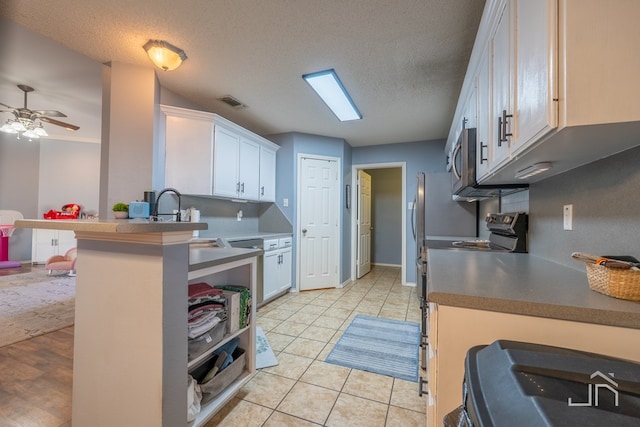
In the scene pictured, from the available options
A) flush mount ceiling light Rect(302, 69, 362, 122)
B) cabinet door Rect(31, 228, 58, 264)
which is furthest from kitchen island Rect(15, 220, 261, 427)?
cabinet door Rect(31, 228, 58, 264)

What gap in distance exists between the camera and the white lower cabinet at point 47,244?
201 inches

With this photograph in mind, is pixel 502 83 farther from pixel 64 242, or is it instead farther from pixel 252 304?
pixel 64 242

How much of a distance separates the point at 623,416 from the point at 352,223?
4221 millimetres

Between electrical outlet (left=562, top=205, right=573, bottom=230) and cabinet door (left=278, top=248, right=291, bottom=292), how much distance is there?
2.90 metres

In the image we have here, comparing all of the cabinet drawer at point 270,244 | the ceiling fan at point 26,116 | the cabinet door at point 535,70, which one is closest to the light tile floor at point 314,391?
the cabinet drawer at point 270,244

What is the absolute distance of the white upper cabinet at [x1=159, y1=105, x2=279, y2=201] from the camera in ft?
8.69

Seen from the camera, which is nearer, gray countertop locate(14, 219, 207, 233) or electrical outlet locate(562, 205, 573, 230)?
gray countertop locate(14, 219, 207, 233)

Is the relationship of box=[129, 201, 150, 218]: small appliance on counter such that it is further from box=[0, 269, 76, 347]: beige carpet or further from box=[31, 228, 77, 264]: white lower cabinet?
box=[31, 228, 77, 264]: white lower cabinet

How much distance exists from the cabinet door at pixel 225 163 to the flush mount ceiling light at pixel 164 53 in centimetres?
83

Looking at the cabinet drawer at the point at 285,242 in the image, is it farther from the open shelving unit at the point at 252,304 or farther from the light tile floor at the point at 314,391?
the open shelving unit at the point at 252,304

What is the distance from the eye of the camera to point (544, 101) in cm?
78

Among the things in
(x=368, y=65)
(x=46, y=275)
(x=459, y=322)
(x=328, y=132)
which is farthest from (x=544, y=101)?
(x=46, y=275)

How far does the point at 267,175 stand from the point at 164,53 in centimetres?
197

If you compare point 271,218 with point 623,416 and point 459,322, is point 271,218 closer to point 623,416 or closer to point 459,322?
point 459,322
